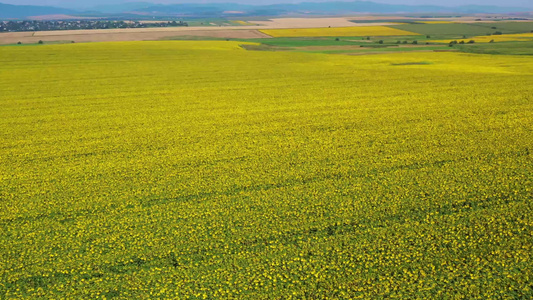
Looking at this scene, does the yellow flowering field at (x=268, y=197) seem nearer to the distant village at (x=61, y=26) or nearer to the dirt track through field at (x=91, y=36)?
the dirt track through field at (x=91, y=36)

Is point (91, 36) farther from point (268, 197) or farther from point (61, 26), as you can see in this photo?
point (268, 197)

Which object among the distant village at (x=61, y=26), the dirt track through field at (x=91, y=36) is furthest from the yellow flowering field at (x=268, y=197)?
the distant village at (x=61, y=26)

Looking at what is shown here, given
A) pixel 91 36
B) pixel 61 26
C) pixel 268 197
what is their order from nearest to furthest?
pixel 268 197, pixel 91 36, pixel 61 26

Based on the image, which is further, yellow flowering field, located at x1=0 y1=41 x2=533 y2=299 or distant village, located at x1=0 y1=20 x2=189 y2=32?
distant village, located at x1=0 y1=20 x2=189 y2=32

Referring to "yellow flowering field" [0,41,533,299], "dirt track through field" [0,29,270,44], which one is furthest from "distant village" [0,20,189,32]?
"yellow flowering field" [0,41,533,299]

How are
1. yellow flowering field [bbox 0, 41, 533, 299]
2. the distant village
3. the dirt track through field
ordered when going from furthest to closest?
the distant village
the dirt track through field
yellow flowering field [bbox 0, 41, 533, 299]

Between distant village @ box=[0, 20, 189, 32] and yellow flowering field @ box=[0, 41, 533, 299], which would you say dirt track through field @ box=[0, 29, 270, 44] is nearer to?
distant village @ box=[0, 20, 189, 32]

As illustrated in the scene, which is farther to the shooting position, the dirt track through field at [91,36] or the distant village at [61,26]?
the distant village at [61,26]

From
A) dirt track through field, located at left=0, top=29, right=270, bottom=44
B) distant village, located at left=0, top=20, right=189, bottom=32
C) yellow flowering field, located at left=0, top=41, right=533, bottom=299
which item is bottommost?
yellow flowering field, located at left=0, top=41, right=533, bottom=299

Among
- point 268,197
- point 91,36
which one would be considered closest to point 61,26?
point 91,36
